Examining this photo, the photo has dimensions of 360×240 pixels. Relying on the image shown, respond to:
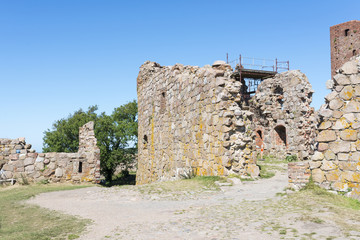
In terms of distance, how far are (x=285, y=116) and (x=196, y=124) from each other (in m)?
9.72

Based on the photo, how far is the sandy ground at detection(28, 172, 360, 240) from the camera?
4.12m

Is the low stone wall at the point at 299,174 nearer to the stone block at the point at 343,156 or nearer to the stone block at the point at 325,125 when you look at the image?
the stone block at the point at 343,156

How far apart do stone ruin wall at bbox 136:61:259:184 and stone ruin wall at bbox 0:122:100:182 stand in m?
3.24

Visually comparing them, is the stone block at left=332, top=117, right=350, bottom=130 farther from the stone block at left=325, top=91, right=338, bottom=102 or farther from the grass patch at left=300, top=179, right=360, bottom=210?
the grass patch at left=300, top=179, right=360, bottom=210

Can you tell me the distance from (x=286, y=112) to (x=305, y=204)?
45.7 ft

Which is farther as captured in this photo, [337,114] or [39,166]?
[39,166]

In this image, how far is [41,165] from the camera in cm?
1212

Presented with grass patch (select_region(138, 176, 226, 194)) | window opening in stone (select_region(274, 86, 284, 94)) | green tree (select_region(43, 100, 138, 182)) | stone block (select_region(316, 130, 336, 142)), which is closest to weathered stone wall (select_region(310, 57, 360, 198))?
stone block (select_region(316, 130, 336, 142))

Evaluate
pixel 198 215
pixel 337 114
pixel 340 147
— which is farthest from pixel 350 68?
pixel 198 215

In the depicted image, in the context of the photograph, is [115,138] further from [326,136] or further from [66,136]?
[326,136]

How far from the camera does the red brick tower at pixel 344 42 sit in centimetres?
2964

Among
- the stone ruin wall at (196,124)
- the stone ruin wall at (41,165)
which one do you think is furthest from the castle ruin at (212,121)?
the stone ruin wall at (41,165)

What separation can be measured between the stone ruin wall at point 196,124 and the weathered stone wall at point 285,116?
7.93m

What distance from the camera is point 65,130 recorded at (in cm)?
3086
